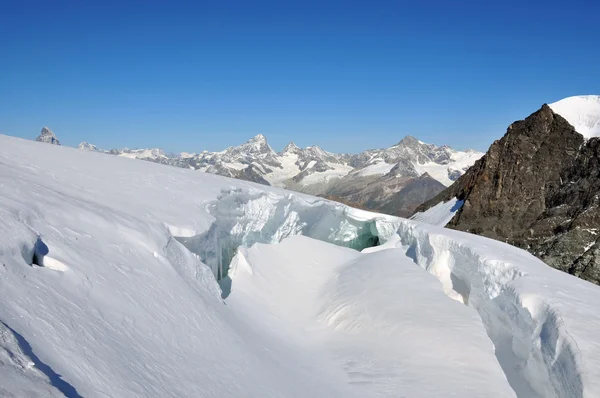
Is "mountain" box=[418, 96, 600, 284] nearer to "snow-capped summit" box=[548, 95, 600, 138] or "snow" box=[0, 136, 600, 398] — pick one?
"snow-capped summit" box=[548, 95, 600, 138]

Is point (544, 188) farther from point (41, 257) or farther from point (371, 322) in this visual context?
point (41, 257)

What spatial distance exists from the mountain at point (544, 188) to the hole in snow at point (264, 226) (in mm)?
17213

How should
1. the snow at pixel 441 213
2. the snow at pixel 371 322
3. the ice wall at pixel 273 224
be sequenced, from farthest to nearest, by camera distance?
the snow at pixel 441 213, the ice wall at pixel 273 224, the snow at pixel 371 322

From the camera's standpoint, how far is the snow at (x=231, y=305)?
23.6 feet

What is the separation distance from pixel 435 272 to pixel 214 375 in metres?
14.6

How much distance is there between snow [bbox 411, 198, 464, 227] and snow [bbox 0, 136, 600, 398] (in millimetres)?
33022

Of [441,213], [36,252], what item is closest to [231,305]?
[36,252]

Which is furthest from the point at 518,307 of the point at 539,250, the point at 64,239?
the point at 539,250

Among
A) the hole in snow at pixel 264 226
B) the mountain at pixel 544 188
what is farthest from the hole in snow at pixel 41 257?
the mountain at pixel 544 188

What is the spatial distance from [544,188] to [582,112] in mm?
15370

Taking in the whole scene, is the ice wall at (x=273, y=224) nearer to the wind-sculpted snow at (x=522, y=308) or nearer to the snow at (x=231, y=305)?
the snow at (x=231, y=305)

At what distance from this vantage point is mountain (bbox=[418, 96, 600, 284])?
36781 millimetres

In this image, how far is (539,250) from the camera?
37500 mm

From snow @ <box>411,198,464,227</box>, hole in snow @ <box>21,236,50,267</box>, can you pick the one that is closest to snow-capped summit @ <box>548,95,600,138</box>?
snow @ <box>411,198,464,227</box>
